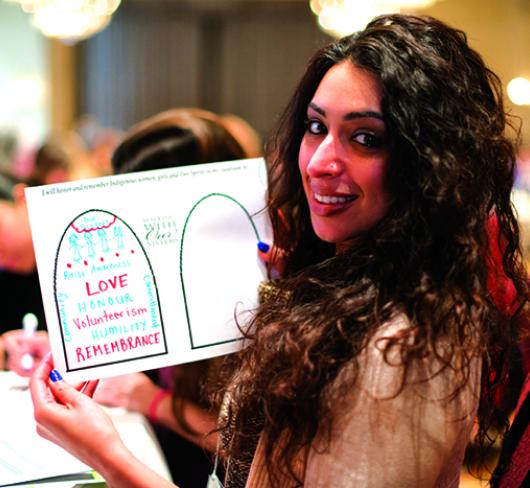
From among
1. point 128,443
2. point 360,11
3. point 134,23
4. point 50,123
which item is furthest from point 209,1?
point 128,443

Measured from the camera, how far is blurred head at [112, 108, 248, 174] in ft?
5.94

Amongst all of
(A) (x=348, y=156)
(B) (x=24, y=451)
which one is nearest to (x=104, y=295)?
(B) (x=24, y=451)

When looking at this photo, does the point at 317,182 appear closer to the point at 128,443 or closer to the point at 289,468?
the point at 289,468

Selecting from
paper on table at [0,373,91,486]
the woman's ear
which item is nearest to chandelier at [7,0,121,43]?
the woman's ear

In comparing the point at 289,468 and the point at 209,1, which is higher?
the point at 209,1

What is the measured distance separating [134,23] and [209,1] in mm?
1011

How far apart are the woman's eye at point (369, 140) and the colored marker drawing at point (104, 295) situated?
0.46 meters

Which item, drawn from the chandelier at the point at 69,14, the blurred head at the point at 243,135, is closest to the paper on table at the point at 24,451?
the blurred head at the point at 243,135

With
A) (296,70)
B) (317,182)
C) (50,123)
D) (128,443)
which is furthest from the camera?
(296,70)

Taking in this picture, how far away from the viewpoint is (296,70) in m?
10.1

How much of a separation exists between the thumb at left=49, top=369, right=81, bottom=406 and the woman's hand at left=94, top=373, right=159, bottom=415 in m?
0.52

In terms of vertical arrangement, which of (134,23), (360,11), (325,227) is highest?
(134,23)

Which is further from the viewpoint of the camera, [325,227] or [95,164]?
[95,164]

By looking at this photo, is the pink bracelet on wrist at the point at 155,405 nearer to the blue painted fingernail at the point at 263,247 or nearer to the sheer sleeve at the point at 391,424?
the blue painted fingernail at the point at 263,247
